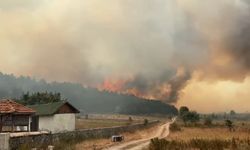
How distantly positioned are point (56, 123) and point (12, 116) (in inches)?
553

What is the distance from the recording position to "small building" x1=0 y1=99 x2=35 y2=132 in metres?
52.0

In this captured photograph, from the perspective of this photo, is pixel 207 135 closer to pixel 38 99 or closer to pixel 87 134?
pixel 87 134

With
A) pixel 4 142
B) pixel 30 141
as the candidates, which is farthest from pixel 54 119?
pixel 4 142

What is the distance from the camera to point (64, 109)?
68.2 metres

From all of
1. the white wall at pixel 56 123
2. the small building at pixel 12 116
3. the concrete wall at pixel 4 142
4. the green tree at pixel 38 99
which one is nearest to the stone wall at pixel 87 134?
the small building at pixel 12 116

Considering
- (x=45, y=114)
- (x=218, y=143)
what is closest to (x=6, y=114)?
(x=45, y=114)

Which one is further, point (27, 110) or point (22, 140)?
point (27, 110)

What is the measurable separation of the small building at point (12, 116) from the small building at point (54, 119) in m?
9.73

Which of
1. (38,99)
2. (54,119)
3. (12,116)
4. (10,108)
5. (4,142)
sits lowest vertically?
(4,142)

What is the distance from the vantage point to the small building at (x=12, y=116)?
52.0 meters

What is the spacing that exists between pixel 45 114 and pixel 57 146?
2692 centimetres

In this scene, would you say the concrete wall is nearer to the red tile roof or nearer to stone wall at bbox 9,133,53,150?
stone wall at bbox 9,133,53,150

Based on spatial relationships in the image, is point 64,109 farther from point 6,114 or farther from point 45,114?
point 6,114

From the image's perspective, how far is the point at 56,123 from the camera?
66.3m
